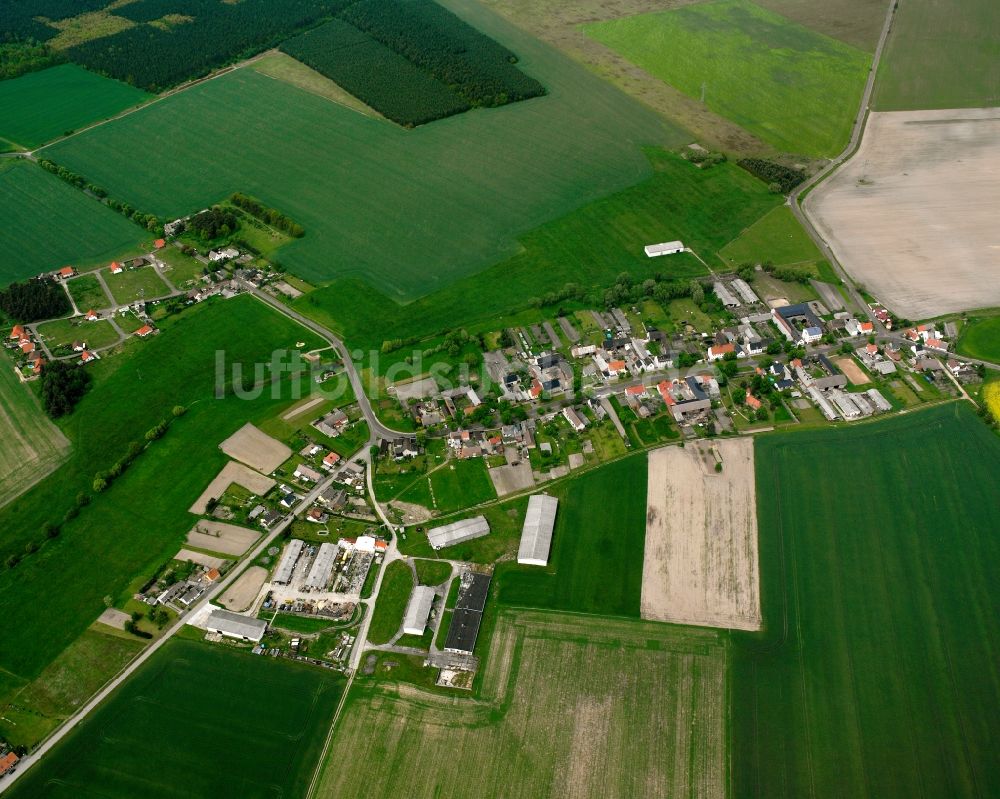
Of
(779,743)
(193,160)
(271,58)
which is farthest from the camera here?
(271,58)

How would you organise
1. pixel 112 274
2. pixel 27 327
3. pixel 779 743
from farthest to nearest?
1. pixel 112 274
2. pixel 27 327
3. pixel 779 743

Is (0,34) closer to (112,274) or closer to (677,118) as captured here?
(112,274)

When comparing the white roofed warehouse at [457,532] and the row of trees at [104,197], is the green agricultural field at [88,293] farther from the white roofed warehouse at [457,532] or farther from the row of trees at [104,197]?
the white roofed warehouse at [457,532]

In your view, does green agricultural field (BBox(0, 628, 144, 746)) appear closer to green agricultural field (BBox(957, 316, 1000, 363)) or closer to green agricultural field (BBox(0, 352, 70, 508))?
green agricultural field (BBox(0, 352, 70, 508))

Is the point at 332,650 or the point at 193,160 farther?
the point at 193,160

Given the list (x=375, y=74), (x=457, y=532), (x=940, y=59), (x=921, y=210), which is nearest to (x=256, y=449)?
(x=457, y=532)

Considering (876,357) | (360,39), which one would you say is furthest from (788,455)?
(360,39)

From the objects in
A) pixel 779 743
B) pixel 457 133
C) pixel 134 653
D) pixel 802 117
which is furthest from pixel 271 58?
pixel 779 743
